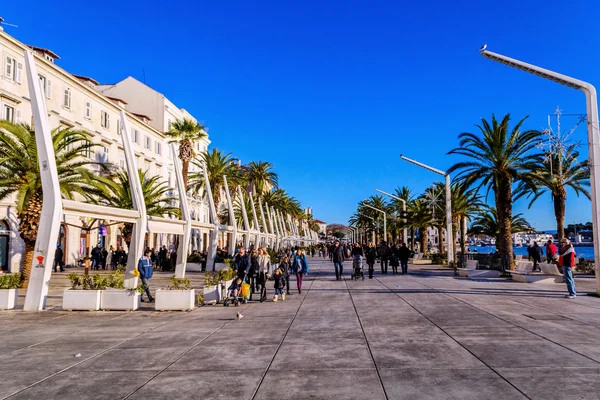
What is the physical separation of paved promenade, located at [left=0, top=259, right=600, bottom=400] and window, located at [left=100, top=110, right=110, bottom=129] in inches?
1256

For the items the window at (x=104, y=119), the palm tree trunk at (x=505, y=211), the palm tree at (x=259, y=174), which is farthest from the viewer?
the palm tree at (x=259, y=174)

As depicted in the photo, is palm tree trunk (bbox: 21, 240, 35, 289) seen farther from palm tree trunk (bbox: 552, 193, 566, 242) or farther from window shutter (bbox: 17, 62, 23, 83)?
palm tree trunk (bbox: 552, 193, 566, 242)

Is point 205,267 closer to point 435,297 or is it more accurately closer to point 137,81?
point 435,297

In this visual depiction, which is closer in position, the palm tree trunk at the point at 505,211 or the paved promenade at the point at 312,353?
the paved promenade at the point at 312,353

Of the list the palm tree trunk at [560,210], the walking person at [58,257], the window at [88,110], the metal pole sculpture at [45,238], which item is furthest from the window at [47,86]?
the palm tree trunk at [560,210]

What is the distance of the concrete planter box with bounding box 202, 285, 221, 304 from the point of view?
15023 mm

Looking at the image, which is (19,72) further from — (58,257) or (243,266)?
(243,266)

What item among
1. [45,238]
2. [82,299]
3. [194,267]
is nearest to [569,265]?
[82,299]

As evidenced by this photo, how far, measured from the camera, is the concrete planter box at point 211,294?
1502cm

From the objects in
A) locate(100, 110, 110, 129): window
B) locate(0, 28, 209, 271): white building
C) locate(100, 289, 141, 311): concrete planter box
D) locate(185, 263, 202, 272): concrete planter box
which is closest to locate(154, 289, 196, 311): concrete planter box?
locate(100, 289, 141, 311): concrete planter box

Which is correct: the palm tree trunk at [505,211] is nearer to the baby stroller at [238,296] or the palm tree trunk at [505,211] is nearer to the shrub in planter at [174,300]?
the baby stroller at [238,296]

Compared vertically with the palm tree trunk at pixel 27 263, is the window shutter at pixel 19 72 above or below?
above

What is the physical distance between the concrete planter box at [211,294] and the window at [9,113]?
21.4 metres

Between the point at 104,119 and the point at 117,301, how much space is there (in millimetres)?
32720
